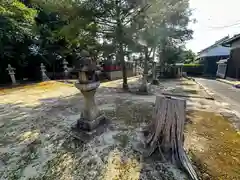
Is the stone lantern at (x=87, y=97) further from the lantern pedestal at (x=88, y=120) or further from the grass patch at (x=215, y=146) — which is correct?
the grass patch at (x=215, y=146)

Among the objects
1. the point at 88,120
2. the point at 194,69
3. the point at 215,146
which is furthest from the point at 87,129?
the point at 194,69

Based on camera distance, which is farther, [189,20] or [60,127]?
[189,20]

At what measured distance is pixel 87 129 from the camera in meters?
3.06

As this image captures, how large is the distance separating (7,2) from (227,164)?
7672 millimetres

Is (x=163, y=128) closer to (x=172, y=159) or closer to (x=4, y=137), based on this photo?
(x=172, y=159)

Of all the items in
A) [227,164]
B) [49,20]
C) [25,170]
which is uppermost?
[49,20]

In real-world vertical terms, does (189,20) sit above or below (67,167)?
above

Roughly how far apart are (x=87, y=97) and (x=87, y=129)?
701 millimetres

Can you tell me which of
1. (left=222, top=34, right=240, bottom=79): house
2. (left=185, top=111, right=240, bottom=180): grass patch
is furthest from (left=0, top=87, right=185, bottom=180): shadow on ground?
(left=222, top=34, right=240, bottom=79): house

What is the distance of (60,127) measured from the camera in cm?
341

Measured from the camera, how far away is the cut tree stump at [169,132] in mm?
2271

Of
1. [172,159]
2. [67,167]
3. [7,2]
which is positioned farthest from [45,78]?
[172,159]

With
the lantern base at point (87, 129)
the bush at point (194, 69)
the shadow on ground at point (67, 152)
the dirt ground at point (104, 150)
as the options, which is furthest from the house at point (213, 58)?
the lantern base at point (87, 129)

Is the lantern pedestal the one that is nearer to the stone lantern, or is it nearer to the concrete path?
the stone lantern
